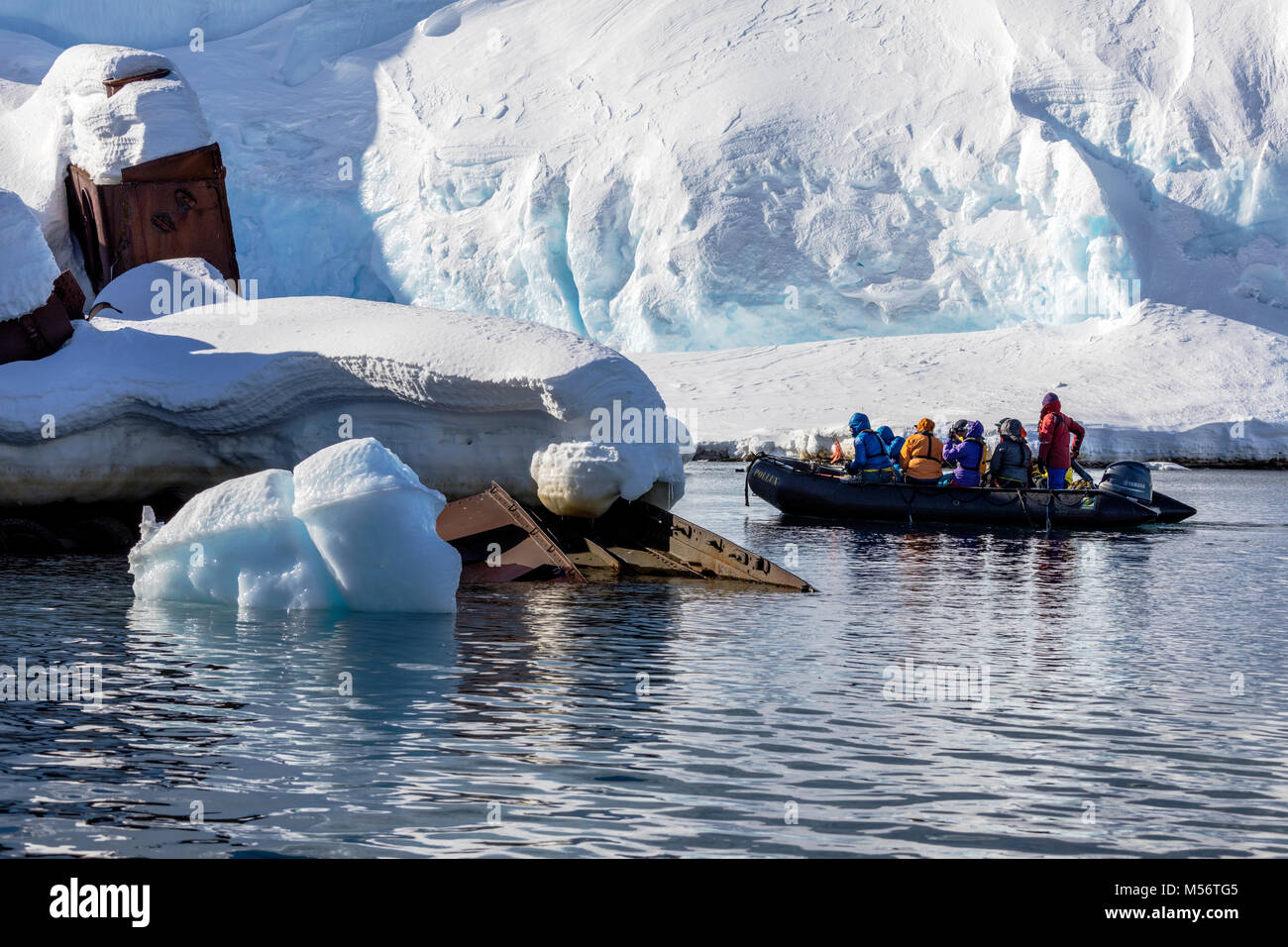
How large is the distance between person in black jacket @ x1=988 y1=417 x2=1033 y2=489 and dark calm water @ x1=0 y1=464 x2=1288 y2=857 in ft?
20.6

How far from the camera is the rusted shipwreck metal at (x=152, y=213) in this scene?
1645cm

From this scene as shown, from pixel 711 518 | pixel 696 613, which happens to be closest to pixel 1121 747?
pixel 696 613

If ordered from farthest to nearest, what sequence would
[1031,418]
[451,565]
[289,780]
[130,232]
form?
[1031,418], [130,232], [451,565], [289,780]

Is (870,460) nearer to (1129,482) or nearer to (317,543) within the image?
(1129,482)

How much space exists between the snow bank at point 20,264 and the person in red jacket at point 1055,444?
10.7 metres

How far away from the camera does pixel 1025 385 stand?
3009 cm

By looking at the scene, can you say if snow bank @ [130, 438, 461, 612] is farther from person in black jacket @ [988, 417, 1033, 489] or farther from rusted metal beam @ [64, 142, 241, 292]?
person in black jacket @ [988, 417, 1033, 489]

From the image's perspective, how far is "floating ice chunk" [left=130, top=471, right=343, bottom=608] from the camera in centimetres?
827

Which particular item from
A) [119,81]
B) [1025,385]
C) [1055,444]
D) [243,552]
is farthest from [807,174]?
[243,552]

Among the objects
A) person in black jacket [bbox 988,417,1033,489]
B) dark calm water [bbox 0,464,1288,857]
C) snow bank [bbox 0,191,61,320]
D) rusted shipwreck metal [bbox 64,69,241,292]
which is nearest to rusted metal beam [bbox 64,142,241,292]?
rusted shipwreck metal [bbox 64,69,241,292]

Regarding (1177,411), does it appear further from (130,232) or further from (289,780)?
(289,780)

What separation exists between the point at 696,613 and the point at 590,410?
97.5 inches

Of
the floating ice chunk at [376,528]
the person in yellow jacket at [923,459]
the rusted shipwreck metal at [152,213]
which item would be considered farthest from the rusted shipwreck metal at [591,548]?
the rusted shipwreck metal at [152,213]

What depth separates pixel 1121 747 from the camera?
17.7 ft
